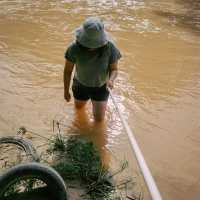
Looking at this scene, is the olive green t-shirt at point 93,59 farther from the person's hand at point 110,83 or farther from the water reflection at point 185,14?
the water reflection at point 185,14

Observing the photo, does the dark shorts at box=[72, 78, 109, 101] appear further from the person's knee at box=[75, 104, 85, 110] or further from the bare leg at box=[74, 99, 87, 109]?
the person's knee at box=[75, 104, 85, 110]

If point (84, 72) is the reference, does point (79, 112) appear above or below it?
below

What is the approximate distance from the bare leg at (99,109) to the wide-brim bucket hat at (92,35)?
0.91 m

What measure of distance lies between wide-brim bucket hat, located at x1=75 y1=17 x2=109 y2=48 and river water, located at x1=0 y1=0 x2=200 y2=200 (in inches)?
55.7

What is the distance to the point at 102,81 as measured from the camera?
13.6 feet

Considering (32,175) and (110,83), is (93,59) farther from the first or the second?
(32,175)

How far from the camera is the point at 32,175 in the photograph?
2.87 m

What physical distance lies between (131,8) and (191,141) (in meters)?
5.16

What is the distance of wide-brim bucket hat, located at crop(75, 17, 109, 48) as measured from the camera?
3.58m

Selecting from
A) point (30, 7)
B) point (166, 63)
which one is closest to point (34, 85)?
point (166, 63)

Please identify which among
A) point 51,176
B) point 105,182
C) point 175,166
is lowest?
point 175,166

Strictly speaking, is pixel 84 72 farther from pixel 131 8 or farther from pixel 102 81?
pixel 131 8

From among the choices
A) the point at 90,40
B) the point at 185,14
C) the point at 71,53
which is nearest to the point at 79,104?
the point at 71,53

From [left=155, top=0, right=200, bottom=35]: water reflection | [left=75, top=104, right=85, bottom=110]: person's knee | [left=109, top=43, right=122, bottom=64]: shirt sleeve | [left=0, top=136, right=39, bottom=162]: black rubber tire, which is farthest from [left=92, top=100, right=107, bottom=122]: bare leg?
[left=155, top=0, right=200, bottom=35]: water reflection
